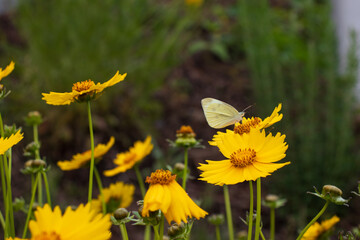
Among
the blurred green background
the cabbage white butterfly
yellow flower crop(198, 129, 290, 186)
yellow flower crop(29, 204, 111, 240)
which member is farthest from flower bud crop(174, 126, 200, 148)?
the blurred green background

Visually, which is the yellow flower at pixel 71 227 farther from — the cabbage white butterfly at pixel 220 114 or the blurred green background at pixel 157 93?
the blurred green background at pixel 157 93

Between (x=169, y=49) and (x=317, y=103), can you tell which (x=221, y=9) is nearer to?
(x=169, y=49)

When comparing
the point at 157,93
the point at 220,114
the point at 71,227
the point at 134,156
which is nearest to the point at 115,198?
the point at 134,156

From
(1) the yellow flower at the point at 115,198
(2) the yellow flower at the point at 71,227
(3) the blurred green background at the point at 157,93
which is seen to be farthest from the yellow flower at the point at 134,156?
(3) the blurred green background at the point at 157,93

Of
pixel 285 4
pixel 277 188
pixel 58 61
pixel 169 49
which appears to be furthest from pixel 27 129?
pixel 285 4

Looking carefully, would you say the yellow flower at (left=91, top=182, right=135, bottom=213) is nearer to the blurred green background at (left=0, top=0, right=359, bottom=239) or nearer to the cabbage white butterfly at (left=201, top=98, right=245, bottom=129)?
the cabbage white butterfly at (left=201, top=98, right=245, bottom=129)

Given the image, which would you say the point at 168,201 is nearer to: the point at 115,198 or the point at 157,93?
the point at 115,198
